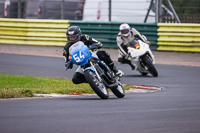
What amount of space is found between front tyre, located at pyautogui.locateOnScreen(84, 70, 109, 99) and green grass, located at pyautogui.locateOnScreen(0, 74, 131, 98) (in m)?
1.30

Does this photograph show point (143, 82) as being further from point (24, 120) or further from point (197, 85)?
point (24, 120)

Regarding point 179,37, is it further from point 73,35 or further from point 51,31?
point 73,35

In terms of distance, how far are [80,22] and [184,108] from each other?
14.2 m

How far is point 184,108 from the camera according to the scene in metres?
8.85

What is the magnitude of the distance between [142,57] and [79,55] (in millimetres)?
5981

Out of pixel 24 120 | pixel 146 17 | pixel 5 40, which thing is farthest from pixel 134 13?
pixel 24 120

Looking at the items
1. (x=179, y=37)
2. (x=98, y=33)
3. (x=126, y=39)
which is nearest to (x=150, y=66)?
(x=126, y=39)

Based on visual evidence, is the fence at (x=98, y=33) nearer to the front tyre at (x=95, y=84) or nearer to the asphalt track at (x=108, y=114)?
the asphalt track at (x=108, y=114)

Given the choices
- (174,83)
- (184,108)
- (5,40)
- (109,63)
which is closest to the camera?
(184,108)

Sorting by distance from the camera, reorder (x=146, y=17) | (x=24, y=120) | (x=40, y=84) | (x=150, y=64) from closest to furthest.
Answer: (x=24, y=120) → (x=40, y=84) → (x=150, y=64) → (x=146, y=17)

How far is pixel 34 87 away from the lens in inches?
492

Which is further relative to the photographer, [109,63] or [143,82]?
[143,82]

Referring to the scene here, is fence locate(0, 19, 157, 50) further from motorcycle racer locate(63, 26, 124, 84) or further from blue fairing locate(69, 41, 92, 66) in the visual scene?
blue fairing locate(69, 41, 92, 66)

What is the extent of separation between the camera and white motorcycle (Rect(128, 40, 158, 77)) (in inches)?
629
